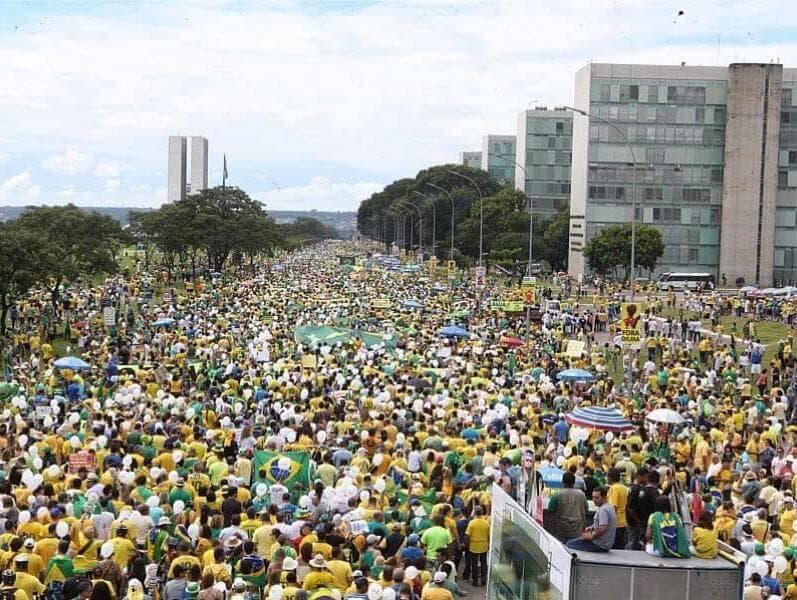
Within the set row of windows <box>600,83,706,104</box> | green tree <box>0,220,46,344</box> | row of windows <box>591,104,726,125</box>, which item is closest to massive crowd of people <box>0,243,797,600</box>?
green tree <box>0,220,46,344</box>

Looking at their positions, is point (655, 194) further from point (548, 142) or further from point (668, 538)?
point (668, 538)

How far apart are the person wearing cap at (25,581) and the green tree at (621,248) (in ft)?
229

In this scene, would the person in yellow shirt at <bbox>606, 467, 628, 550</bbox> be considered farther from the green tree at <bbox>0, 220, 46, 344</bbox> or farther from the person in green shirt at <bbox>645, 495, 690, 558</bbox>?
the green tree at <bbox>0, 220, 46, 344</bbox>

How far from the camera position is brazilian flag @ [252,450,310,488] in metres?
17.0

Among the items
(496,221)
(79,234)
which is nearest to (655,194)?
(496,221)

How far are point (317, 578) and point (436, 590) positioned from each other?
1.20 meters

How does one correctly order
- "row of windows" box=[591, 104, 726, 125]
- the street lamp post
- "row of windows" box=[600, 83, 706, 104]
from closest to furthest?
"row of windows" box=[600, 83, 706, 104], "row of windows" box=[591, 104, 726, 125], the street lamp post

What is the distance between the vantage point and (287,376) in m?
27.5

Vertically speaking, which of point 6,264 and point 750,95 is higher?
point 750,95

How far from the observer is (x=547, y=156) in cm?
12456

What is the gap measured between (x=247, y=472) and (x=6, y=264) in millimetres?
29022

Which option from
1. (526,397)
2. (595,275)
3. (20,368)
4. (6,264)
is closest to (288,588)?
(526,397)

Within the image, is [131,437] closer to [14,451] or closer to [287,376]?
[14,451]

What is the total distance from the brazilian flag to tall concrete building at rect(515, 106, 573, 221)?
107709 millimetres
